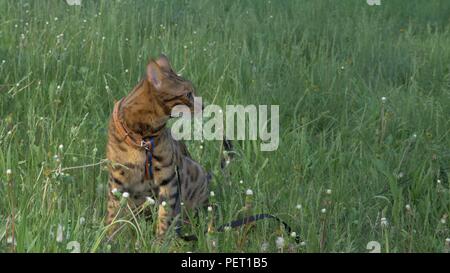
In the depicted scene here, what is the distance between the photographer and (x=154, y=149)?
13.5ft

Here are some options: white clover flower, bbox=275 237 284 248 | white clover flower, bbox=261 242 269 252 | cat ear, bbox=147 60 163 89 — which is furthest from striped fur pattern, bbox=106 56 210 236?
white clover flower, bbox=275 237 284 248

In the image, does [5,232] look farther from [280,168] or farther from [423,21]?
[423,21]

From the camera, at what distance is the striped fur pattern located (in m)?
4.03

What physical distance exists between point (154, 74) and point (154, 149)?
0.43m

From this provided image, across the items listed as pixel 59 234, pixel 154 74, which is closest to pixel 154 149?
pixel 154 74

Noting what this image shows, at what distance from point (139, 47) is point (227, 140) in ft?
6.93

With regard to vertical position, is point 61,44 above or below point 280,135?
above

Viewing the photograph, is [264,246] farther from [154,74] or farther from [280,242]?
[154,74]

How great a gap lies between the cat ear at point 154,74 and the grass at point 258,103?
1.66ft

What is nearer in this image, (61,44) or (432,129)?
(432,129)

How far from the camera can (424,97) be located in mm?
6418

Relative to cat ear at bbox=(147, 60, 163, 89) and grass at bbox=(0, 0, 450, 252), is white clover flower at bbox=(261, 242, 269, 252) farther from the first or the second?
cat ear at bbox=(147, 60, 163, 89)

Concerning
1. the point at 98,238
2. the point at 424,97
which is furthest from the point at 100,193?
the point at 424,97

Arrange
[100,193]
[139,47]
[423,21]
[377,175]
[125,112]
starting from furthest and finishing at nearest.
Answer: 1. [423,21]
2. [139,47]
3. [377,175]
4. [100,193]
5. [125,112]
